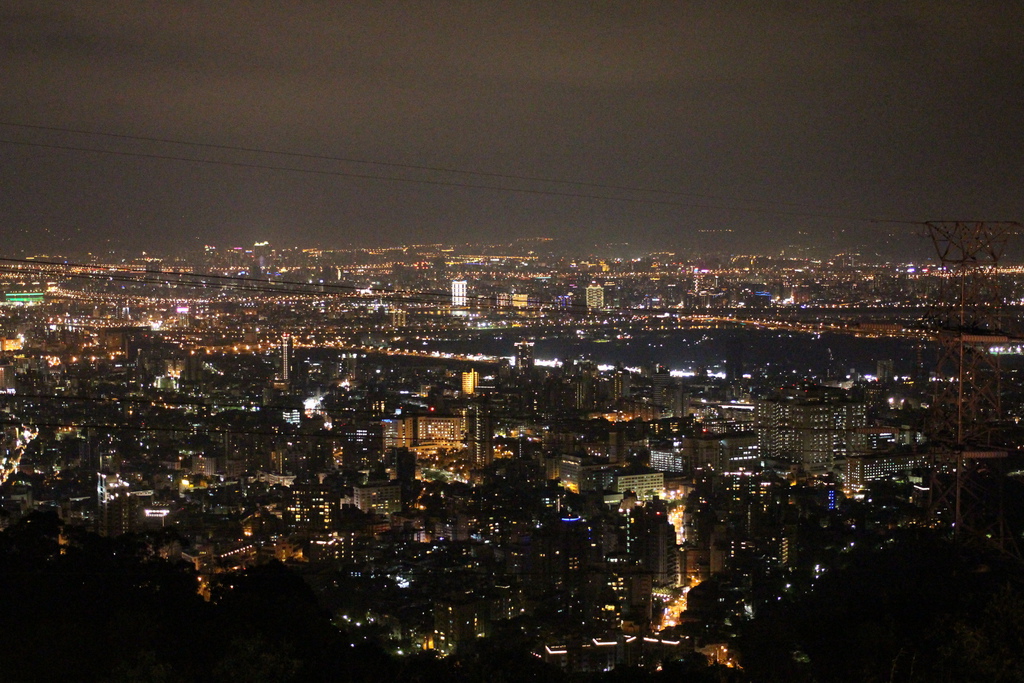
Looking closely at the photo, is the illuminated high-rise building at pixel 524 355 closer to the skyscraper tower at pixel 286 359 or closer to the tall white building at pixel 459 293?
the skyscraper tower at pixel 286 359

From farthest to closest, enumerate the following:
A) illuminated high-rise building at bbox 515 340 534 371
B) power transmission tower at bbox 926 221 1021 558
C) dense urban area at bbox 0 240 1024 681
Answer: illuminated high-rise building at bbox 515 340 534 371 → power transmission tower at bbox 926 221 1021 558 → dense urban area at bbox 0 240 1024 681

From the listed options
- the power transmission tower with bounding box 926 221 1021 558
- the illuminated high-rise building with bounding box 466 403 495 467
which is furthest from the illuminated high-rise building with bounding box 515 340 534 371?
the power transmission tower with bounding box 926 221 1021 558

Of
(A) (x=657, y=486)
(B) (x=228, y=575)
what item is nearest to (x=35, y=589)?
(B) (x=228, y=575)

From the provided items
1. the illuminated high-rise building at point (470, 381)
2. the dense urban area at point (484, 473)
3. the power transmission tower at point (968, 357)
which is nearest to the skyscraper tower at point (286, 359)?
the dense urban area at point (484, 473)

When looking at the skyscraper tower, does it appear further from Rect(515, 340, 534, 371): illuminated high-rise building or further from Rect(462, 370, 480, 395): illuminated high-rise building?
Rect(515, 340, 534, 371): illuminated high-rise building

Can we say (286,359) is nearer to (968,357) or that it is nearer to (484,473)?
(484,473)
